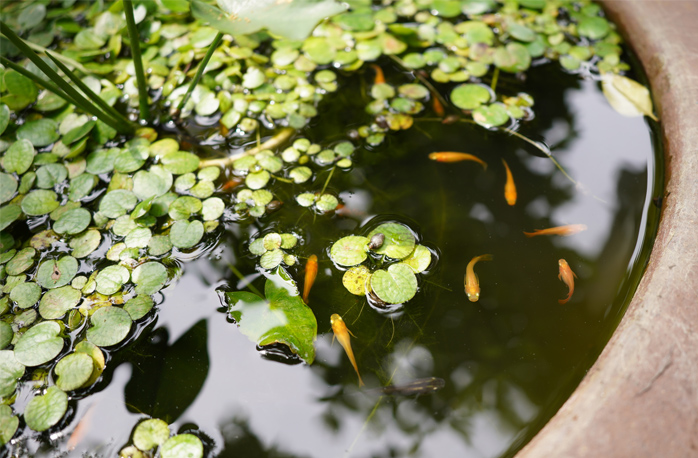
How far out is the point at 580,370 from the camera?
3.92 ft

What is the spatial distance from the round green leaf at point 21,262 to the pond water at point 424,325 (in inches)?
15.9

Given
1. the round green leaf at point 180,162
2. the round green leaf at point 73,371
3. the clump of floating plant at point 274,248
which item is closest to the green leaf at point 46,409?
the round green leaf at point 73,371

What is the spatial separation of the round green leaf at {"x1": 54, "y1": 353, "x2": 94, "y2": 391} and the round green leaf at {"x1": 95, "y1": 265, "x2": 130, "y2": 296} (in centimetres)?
20

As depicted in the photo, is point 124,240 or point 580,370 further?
point 124,240

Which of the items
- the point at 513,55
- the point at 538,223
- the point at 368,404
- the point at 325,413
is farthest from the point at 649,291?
the point at 513,55

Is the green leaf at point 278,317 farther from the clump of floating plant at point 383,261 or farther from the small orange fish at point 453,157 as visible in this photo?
the small orange fish at point 453,157

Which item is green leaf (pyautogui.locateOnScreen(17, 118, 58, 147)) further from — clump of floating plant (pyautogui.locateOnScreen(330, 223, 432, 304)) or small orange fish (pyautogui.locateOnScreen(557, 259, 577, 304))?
small orange fish (pyautogui.locateOnScreen(557, 259, 577, 304))

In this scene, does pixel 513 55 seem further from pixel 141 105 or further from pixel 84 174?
pixel 84 174

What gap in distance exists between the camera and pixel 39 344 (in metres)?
1.18

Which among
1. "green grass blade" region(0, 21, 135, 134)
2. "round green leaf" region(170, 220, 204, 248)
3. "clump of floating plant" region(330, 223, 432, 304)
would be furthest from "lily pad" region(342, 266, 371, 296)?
"green grass blade" region(0, 21, 135, 134)

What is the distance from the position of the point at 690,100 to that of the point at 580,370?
3.25ft

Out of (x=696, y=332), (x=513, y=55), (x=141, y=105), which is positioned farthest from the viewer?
(x=513, y=55)

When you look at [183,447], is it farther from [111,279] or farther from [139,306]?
[111,279]

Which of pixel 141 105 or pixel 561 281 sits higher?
pixel 141 105
